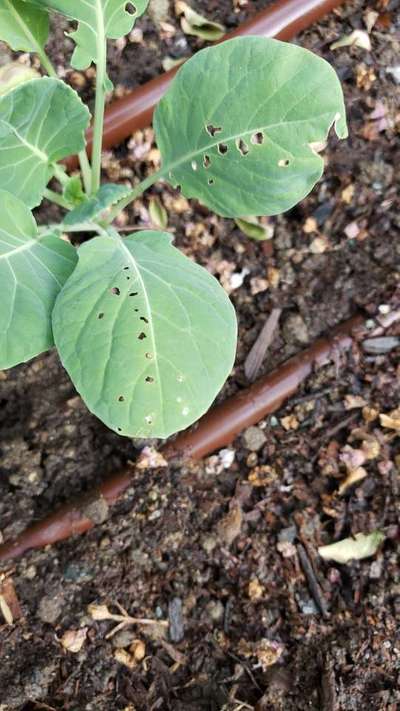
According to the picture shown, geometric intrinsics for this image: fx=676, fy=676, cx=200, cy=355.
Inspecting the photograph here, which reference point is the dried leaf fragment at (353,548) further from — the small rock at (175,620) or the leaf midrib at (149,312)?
the leaf midrib at (149,312)

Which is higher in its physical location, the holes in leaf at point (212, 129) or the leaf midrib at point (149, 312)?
the holes in leaf at point (212, 129)

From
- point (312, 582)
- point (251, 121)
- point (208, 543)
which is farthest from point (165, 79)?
point (312, 582)

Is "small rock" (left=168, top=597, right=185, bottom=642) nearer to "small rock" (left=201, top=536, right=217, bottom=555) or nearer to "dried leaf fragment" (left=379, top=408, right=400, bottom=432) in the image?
"small rock" (left=201, top=536, right=217, bottom=555)

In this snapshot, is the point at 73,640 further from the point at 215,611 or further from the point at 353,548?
the point at 353,548

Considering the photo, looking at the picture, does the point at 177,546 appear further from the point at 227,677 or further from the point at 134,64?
the point at 134,64

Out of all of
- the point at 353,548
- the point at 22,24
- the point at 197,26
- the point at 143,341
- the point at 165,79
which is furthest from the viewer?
the point at 197,26

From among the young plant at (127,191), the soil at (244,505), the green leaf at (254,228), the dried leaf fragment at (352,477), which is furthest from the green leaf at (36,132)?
the dried leaf fragment at (352,477)

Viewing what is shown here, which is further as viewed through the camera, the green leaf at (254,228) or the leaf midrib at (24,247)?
the green leaf at (254,228)
